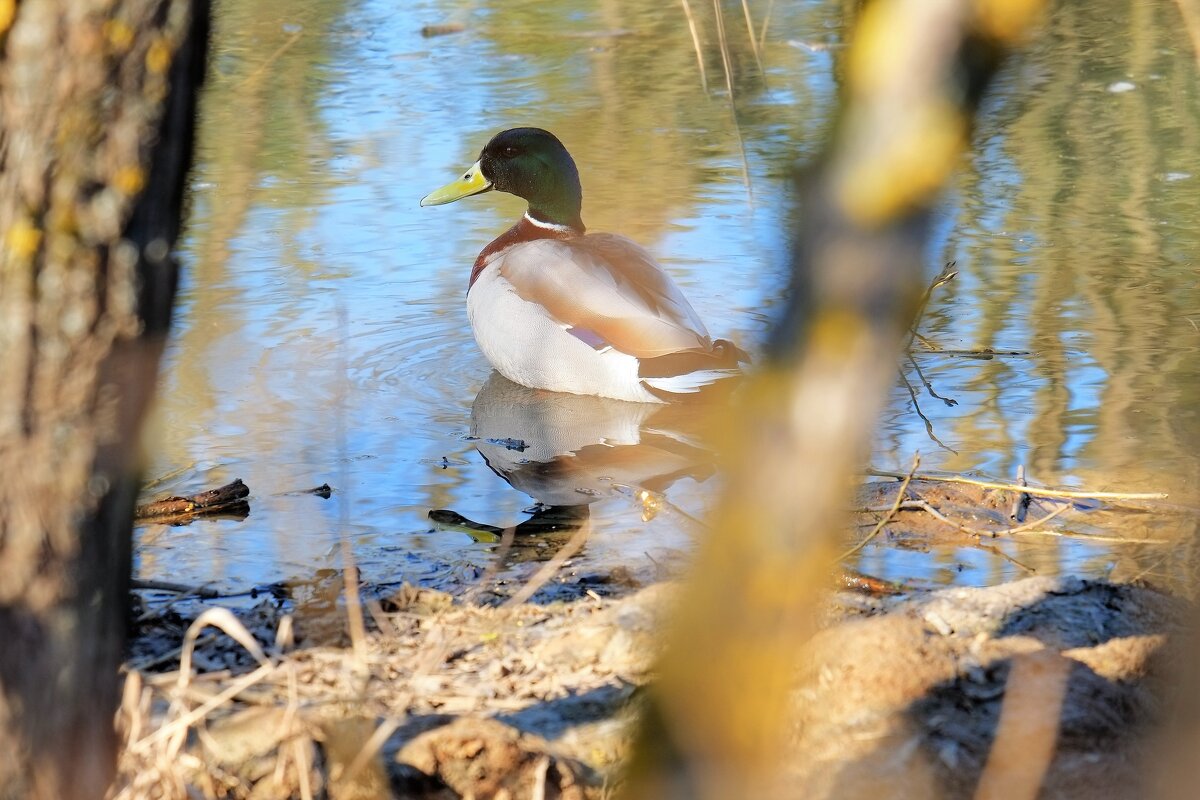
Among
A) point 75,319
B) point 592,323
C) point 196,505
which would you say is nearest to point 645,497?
point 196,505

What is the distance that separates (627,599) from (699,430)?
8.37 feet

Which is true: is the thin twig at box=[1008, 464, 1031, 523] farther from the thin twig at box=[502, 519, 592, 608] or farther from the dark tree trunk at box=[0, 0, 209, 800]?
the dark tree trunk at box=[0, 0, 209, 800]

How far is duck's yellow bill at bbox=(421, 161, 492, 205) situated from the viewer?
25.9 feet

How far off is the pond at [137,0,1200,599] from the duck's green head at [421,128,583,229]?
406 millimetres

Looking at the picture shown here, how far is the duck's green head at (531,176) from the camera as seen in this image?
7.78 m

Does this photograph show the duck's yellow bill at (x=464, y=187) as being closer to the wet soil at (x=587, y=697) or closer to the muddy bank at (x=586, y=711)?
the wet soil at (x=587, y=697)

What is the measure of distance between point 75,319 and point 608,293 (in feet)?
15.7

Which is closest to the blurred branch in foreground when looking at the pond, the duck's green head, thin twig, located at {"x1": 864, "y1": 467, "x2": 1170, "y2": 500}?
the pond

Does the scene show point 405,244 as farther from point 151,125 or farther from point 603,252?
point 151,125

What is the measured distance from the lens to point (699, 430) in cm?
607

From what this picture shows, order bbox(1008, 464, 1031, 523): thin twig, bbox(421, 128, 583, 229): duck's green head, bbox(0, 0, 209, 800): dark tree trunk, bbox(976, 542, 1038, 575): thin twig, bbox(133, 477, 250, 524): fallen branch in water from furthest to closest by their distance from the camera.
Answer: bbox(421, 128, 583, 229): duck's green head
bbox(133, 477, 250, 524): fallen branch in water
bbox(1008, 464, 1031, 523): thin twig
bbox(976, 542, 1038, 575): thin twig
bbox(0, 0, 209, 800): dark tree trunk

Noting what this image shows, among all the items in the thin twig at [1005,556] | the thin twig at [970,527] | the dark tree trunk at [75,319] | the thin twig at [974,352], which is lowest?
the thin twig at [974,352]

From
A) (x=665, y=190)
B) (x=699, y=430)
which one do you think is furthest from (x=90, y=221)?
(x=665, y=190)

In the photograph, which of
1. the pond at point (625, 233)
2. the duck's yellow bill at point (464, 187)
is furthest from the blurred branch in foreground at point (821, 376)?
the duck's yellow bill at point (464, 187)
